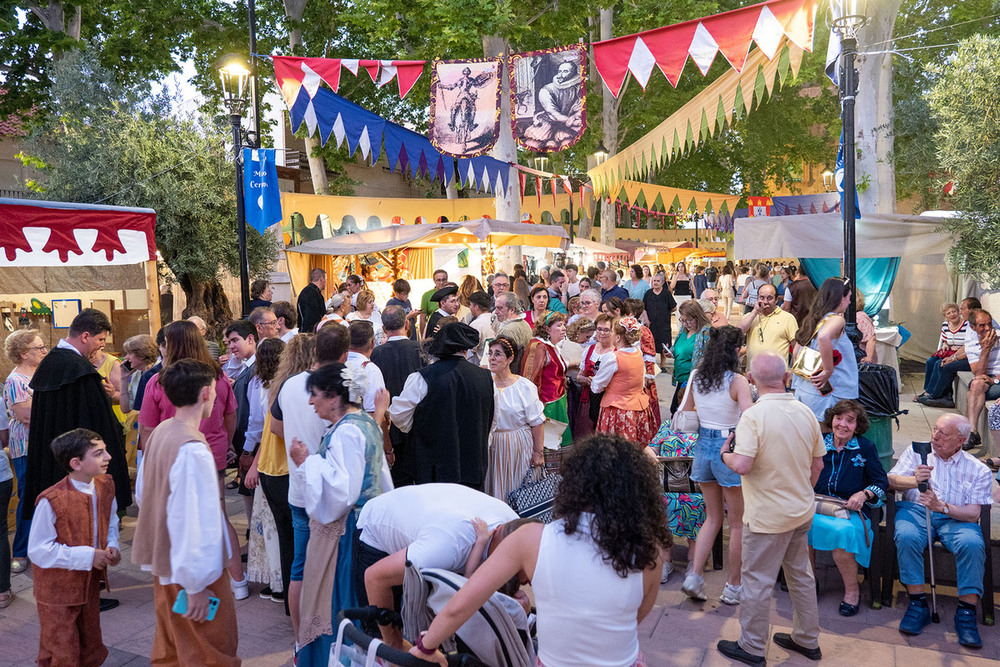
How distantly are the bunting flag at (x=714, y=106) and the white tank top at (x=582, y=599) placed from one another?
6828 millimetres

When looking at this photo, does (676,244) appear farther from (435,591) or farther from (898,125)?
(435,591)

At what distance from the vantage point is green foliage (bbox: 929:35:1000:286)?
7355mm

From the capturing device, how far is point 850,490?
4.55m

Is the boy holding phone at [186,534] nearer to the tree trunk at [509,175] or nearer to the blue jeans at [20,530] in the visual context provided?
the blue jeans at [20,530]

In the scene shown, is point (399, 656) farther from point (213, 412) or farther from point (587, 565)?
point (213, 412)

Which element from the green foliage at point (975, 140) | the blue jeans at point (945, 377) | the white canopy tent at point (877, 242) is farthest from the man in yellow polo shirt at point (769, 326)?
the blue jeans at point (945, 377)

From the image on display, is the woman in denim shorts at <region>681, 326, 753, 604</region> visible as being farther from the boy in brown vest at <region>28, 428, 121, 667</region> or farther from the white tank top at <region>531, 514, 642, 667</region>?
the boy in brown vest at <region>28, 428, 121, 667</region>

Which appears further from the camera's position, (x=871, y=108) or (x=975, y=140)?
(x=871, y=108)

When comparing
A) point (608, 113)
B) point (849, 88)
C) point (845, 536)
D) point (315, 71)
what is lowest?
point (845, 536)

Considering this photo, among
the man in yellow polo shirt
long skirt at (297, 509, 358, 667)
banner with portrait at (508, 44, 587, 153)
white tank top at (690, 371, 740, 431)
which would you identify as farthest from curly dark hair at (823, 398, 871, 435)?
banner with portrait at (508, 44, 587, 153)

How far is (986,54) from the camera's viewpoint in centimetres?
736

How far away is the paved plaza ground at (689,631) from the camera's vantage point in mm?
3928

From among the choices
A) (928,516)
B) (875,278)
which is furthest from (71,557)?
(875,278)

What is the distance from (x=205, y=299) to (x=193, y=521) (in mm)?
12311
